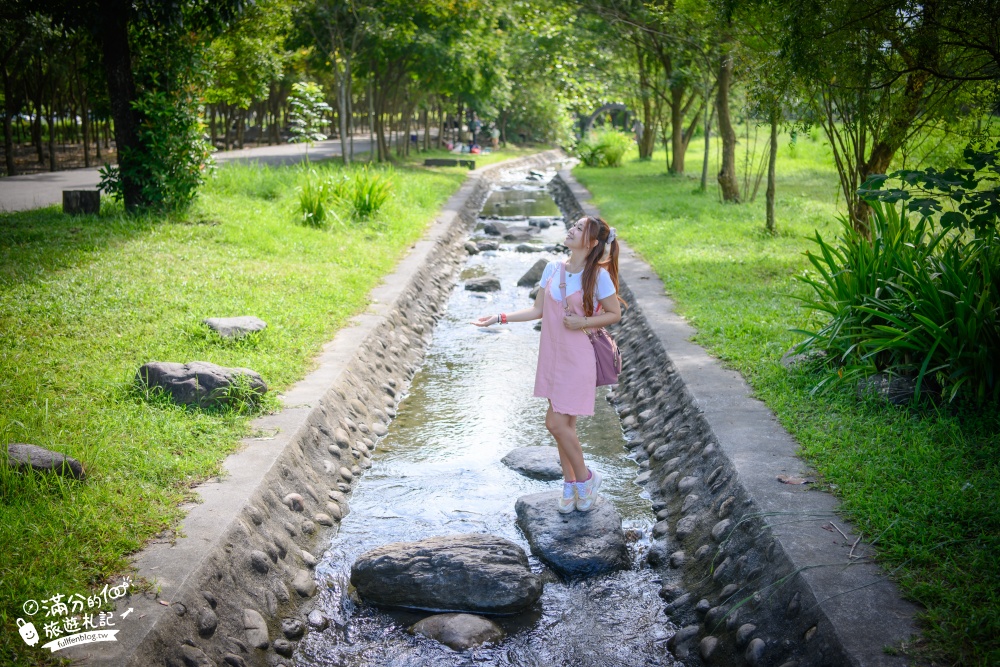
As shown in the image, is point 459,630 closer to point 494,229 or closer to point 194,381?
point 194,381

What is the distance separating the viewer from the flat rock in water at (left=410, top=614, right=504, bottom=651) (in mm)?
4156

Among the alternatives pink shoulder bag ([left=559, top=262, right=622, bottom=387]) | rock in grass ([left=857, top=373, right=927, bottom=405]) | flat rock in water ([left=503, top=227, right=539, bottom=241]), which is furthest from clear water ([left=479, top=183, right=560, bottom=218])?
pink shoulder bag ([left=559, top=262, right=622, bottom=387])

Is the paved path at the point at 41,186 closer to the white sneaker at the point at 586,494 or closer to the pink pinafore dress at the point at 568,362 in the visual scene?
the pink pinafore dress at the point at 568,362

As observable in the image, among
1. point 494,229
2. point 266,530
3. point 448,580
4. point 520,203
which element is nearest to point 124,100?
point 494,229

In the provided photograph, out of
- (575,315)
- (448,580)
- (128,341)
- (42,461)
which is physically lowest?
(448,580)

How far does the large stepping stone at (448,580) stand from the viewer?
446 centimetres

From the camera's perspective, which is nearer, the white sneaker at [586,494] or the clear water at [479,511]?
the clear water at [479,511]

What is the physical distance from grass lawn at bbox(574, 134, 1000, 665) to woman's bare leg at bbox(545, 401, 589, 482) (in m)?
1.37

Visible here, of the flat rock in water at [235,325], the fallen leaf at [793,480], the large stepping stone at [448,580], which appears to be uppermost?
the flat rock in water at [235,325]

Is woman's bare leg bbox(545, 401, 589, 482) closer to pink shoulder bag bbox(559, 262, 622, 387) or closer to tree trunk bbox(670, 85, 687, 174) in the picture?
pink shoulder bag bbox(559, 262, 622, 387)

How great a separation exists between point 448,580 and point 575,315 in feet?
5.28

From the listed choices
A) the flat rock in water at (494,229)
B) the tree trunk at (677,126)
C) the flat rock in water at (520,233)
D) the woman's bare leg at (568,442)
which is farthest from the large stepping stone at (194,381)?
Result: the tree trunk at (677,126)

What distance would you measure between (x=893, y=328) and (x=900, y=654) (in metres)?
3.08

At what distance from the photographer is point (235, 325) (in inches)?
282
